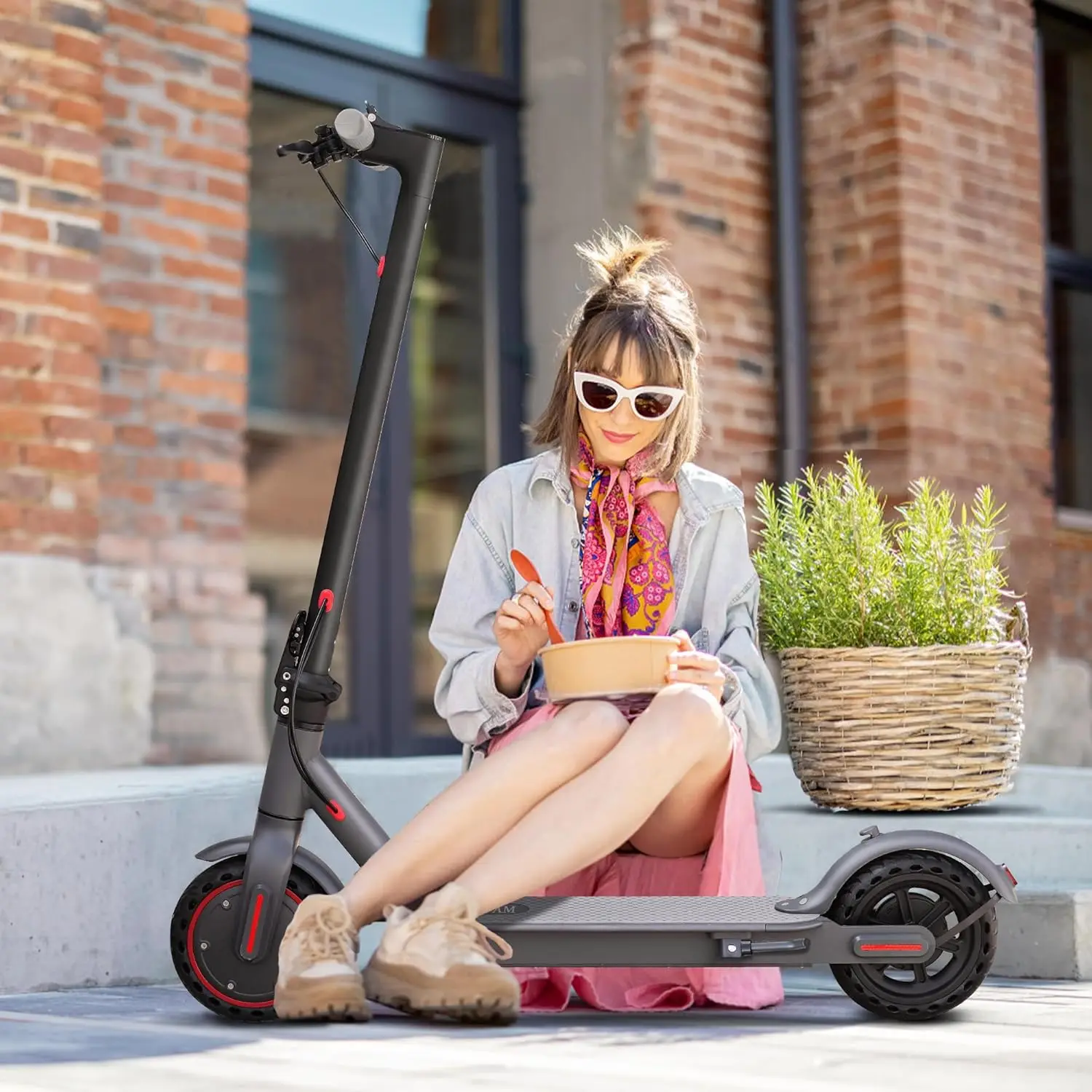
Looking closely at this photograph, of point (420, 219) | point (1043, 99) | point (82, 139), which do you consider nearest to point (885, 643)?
point (420, 219)

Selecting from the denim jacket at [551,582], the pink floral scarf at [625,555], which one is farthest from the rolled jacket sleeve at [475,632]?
the pink floral scarf at [625,555]

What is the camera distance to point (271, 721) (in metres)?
4.81

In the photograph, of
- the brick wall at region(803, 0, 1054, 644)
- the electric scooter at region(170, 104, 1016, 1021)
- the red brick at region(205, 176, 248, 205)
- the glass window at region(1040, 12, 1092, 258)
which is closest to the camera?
the electric scooter at region(170, 104, 1016, 1021)

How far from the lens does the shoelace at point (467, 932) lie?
225 centimetres

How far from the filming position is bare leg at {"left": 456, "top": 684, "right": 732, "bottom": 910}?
7.77ft

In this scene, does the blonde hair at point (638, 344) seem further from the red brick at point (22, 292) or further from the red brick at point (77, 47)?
the red brick at point (77, 47)

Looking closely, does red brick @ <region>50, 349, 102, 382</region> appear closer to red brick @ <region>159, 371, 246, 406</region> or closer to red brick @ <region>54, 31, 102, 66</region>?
red brick @ <region>159, 371, 246, 406</region>

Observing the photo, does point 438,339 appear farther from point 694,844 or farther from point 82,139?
point 694,844

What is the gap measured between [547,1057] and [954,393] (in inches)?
157

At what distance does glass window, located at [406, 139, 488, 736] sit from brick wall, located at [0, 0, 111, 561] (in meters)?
1.63

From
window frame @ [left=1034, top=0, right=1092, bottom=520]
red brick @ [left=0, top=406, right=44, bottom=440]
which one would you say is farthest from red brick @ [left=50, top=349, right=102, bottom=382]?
window frame @ [left=1034, top=0, right=1092, bottom=520]

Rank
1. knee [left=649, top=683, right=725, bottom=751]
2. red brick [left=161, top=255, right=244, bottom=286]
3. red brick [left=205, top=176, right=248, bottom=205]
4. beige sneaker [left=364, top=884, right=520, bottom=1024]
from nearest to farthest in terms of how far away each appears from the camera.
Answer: beige sneaker [left=364, top=884, right=520, bottom=1024] < knee [left=649, top=683, right=725, bottom=751] < red brick [left=161, top=255, right=244, bottom=286] < red brick [left=205, top=176, right=248, bottom=205]

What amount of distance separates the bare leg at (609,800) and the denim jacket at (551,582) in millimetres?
209

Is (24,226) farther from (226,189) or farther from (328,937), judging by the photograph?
(328,937)
